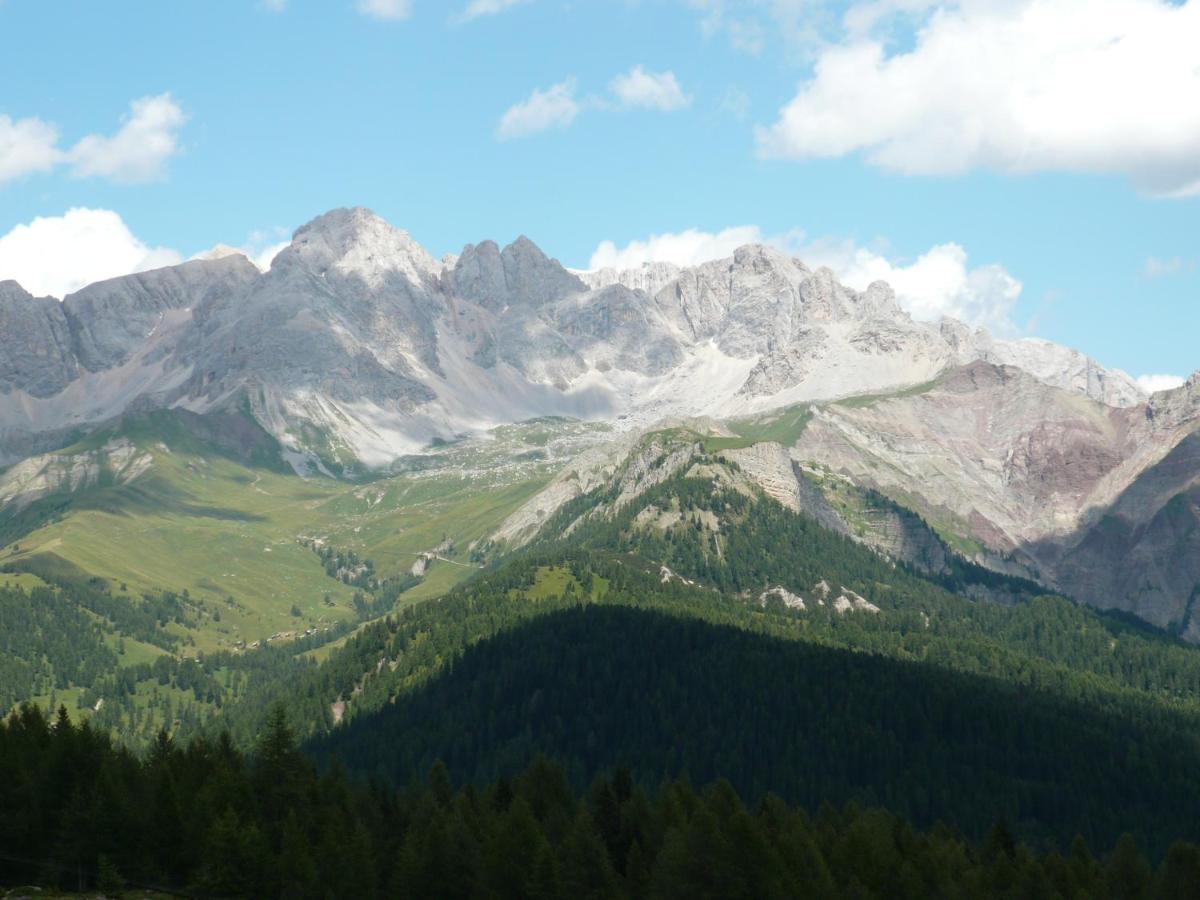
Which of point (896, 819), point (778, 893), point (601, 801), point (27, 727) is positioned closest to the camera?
point (778, 893)

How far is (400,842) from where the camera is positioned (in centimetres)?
12512

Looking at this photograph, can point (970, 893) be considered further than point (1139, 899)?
No

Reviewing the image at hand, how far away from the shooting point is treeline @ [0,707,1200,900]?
10656 cm

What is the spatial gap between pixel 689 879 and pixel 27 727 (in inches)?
2189

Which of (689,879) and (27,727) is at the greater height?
(27,727)

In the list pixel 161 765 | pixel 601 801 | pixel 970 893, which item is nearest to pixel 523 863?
pixel 601 801

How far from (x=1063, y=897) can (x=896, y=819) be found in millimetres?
27198

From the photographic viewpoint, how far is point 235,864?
10588cm

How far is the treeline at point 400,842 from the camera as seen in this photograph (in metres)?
107

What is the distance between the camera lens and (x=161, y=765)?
118500mm

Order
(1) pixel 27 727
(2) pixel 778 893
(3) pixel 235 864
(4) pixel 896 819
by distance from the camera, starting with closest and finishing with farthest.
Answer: (3) pixel 235 864
(2) pixel 778 893
(1) pixel 27 727
(4) pixel 896 819

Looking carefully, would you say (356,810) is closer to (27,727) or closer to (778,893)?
(27,727)

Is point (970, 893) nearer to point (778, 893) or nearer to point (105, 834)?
point (778, 893)

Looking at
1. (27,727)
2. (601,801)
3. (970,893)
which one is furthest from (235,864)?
(970,893)
